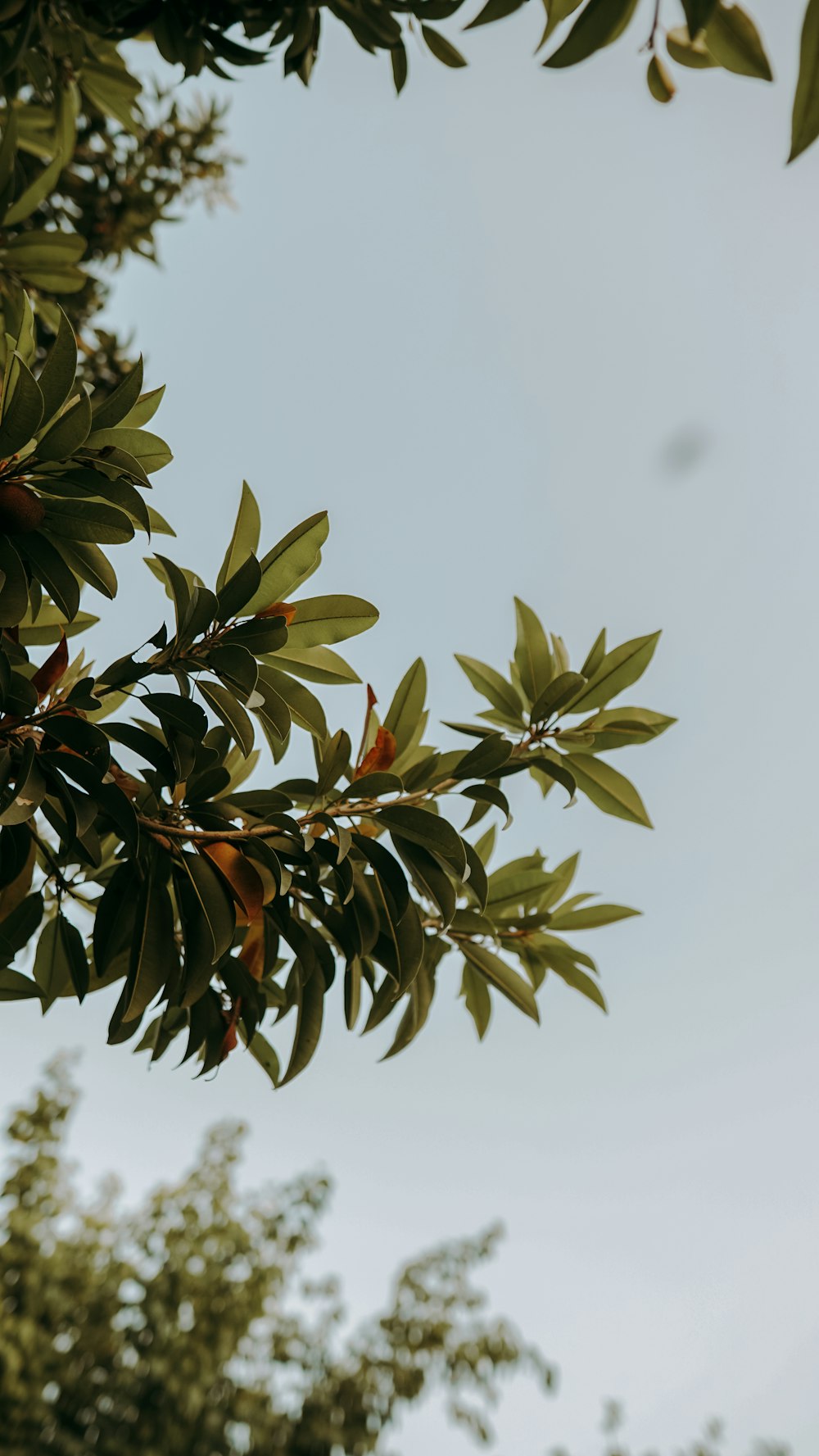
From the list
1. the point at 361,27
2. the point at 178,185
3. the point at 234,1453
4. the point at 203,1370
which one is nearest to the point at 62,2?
the point at 361,27

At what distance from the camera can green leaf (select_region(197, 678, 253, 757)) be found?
4.14 ft

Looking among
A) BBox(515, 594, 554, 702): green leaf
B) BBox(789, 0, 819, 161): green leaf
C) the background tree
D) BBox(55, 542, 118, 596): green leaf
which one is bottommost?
the background tree

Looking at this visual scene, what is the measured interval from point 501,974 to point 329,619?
25.1 inches

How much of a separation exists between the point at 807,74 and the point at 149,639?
0.83 m

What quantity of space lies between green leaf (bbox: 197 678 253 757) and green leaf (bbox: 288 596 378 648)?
0.13 meters

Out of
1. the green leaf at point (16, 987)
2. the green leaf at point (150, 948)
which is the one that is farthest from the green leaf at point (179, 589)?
the green leaf at point (16, 987)

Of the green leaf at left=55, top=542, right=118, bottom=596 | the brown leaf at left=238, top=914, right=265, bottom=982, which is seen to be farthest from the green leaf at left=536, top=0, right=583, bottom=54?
the brown leaf at left=238, top=914, right=265, bottom=982

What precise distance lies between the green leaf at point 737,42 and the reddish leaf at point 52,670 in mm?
947

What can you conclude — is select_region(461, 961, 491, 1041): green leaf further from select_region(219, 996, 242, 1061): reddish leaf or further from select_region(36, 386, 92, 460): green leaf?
select_region(36, 386, 92, 460): green leaf

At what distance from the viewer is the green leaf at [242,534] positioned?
1309 millimetres

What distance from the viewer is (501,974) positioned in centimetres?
159

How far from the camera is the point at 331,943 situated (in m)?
1.53

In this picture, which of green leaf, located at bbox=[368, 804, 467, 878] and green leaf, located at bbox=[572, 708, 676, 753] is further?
green leaf, located at bbox=[572, 708, 676, 753]

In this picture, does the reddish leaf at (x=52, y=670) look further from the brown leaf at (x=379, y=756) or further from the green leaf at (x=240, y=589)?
the brown leaf at (x=379, y=756)
